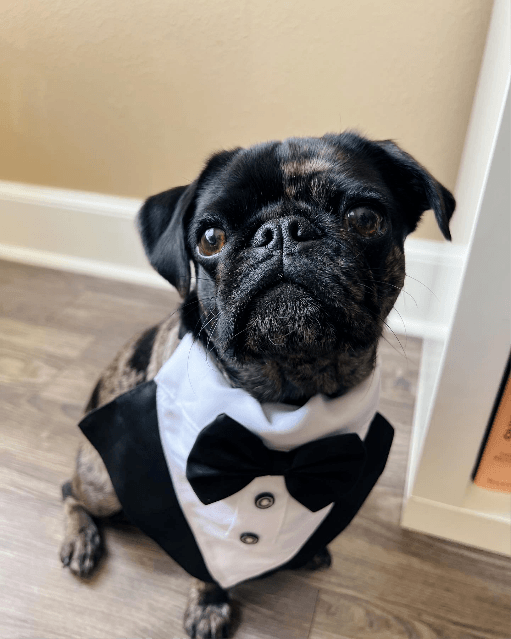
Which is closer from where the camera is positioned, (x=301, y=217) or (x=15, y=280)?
(x=301, y=217)

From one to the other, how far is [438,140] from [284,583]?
158 centimetres

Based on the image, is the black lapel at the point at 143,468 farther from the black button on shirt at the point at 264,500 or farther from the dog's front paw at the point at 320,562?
the dog's front paw at the point at 320,562

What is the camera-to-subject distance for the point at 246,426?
983mm

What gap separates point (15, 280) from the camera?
8.13ft

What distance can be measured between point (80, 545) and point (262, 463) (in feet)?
2.22

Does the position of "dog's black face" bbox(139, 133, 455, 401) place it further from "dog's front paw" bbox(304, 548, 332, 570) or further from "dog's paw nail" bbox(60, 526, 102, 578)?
"dog's paw nail" bbox(60, 526, 102, 578)

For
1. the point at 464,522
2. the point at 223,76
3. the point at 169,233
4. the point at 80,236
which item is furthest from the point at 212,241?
the point at 80,236

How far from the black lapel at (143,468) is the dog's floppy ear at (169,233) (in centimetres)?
25

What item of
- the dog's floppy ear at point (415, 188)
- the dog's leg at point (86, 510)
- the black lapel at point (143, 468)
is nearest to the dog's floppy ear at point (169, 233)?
the black lapel at point (143, 468)

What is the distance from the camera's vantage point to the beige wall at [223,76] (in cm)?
170

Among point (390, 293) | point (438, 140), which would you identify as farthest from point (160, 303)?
point (390, 293)

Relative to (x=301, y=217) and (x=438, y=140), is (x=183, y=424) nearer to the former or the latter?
(x=301, y=217)

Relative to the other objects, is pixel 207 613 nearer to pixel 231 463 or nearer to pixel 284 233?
pixel 231 463

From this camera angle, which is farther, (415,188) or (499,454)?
(499,454)
